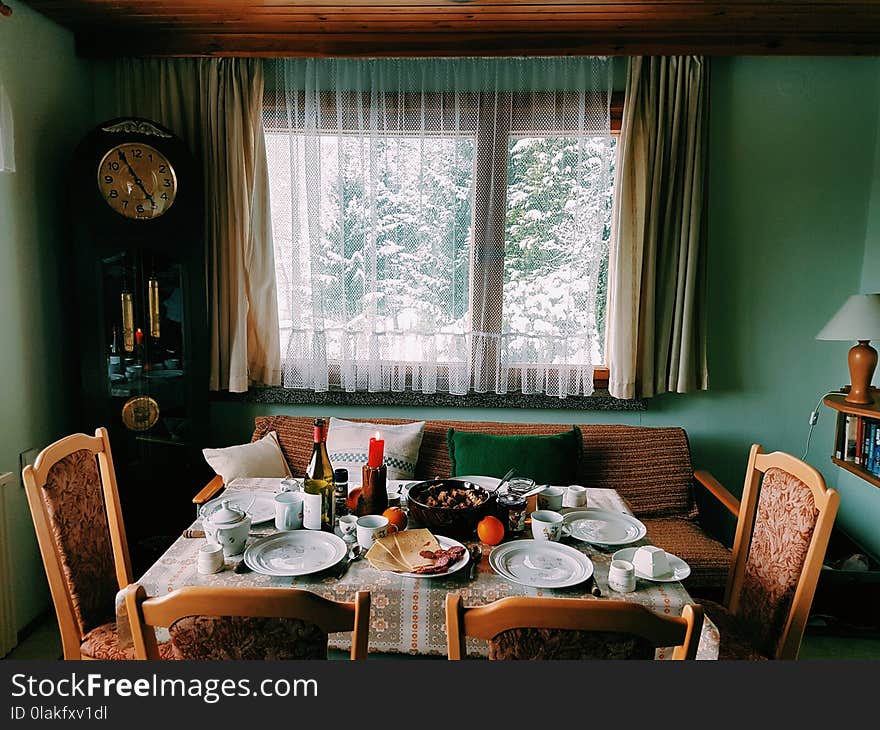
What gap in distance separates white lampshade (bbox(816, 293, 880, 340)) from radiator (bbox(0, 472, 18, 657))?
3130 millimetres

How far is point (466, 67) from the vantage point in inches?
113

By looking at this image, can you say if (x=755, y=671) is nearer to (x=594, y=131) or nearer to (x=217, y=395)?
(x=594, y=131)

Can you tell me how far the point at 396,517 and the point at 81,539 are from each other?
88cm

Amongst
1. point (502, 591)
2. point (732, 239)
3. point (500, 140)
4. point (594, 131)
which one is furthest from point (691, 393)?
point (502, 591)

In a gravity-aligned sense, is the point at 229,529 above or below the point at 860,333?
below

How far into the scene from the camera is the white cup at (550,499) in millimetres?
1976

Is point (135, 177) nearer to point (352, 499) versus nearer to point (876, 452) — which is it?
point (352, 499)

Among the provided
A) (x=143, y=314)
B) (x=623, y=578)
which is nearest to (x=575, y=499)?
(x=623, y=578)

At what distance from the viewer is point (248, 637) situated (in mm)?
1098

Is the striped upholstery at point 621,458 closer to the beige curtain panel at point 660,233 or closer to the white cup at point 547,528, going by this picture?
the beige curtain panel at point 660,233

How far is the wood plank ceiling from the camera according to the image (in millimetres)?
2443

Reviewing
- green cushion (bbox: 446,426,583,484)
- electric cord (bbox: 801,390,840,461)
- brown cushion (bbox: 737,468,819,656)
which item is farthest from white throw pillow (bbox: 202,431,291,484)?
electric cord (bbox: 801,390,840,461)

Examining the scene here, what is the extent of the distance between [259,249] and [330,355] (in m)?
0.58

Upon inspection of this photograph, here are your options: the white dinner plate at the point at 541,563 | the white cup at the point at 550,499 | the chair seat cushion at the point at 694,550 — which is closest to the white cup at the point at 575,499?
the white cup at the point at 550,499
